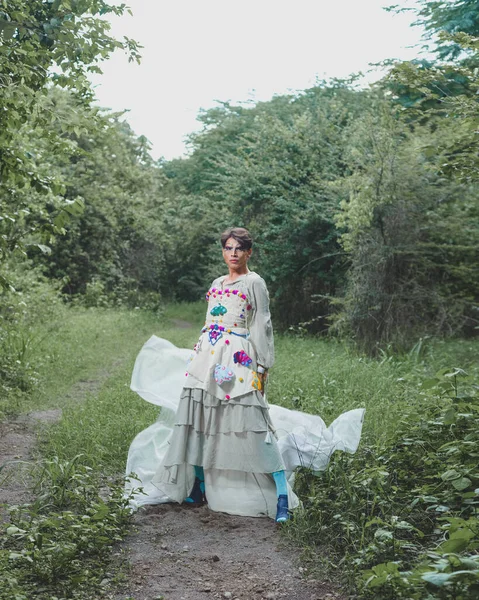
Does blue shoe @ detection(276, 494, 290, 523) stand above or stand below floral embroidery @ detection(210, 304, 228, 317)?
below

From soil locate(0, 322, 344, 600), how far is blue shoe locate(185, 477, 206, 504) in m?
0.07

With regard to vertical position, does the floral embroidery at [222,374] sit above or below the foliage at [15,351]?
above

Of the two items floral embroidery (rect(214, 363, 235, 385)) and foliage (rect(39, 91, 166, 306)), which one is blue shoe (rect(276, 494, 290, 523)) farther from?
foliage (rect(39, 91, 166, 306))

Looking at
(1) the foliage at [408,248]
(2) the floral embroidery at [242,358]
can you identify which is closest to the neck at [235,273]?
(2) the floral embroidery at [242,358]

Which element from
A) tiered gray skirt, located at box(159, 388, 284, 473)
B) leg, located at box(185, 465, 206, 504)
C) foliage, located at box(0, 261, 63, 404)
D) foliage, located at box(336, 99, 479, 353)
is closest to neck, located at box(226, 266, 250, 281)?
tiered gray skirt, located at box(159, 388, 284, 473)

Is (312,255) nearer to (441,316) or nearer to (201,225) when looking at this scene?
(441,316)

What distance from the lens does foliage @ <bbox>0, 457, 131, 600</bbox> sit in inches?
145

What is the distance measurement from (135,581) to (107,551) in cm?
40

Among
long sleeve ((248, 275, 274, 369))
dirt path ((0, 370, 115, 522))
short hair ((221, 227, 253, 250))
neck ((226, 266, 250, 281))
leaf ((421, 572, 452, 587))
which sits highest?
short hair ((221, 227, 253, 250))

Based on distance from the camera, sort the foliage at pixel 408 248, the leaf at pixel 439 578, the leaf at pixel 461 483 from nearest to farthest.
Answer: the leaf at pixel 439 578, the leaf at pixel 461 483, the foliage at pixel 408 248

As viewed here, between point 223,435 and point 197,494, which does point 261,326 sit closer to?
point 223,435

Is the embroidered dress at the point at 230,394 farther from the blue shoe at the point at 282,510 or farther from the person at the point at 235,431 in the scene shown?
the blue shoe at the point at 282,510

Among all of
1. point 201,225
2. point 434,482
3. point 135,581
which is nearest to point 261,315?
point 434,482

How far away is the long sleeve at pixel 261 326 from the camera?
16.9 feet
